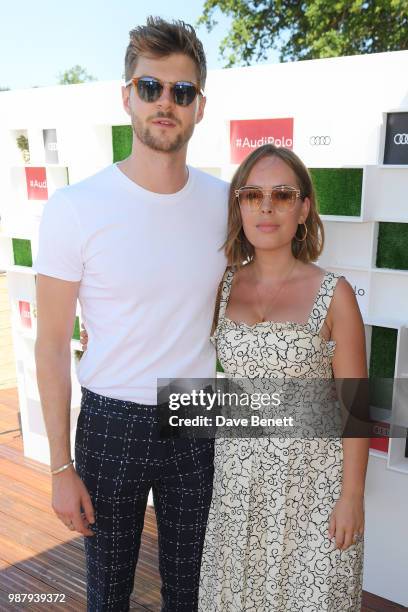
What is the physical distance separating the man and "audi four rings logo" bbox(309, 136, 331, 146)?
3.37ft

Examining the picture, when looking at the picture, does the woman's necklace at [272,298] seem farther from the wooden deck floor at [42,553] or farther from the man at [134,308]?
the wooden deck floor at [42,553]

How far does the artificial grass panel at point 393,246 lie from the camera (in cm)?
258

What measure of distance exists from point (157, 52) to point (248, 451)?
1178 millimetres

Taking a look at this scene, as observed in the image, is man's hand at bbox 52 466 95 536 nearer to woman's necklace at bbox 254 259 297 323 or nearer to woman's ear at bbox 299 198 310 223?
woman's necklace at bbox 254 259 297 323

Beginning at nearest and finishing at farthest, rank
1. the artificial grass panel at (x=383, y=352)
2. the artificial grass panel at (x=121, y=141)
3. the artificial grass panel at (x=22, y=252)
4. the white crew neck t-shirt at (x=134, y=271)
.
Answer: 1. the white crew neck t-shirt at (x=134, y=271)
2. the artificial grass panel at (x=383, y=352)
3. the artificial grass panel at (x=121, y=141)
4. the artificial grass panel at (x=22, y=252)

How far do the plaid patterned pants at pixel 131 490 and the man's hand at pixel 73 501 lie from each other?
0.04 meters

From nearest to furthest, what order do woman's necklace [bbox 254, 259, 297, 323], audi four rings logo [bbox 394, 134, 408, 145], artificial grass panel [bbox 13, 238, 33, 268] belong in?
woman's necklace [bbox 254, 259, 297, 323]
audi four rings logo [bbox 394, 134, 408, 145]
artificial grass panel [bbox 13, 238, 33, 268]

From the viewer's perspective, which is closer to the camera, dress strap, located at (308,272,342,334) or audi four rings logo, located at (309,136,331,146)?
dress strap, located at (308,272,342,334)

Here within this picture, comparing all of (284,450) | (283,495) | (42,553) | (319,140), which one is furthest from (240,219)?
(42,553)

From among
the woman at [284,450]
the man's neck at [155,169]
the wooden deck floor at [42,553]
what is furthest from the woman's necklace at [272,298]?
the wooden deck floor at [42,553]

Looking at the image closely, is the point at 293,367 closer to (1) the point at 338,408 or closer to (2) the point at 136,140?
(1) the point at 338,408

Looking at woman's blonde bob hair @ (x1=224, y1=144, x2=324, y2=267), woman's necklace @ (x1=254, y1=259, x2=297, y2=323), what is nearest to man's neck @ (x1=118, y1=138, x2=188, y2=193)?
woman's blonde bob hair @ (x1=224, y1=144, x2=324, y2=267)

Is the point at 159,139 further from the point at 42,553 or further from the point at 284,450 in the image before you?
the point at 42,553

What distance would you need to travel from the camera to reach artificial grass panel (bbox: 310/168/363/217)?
2.65 meters
